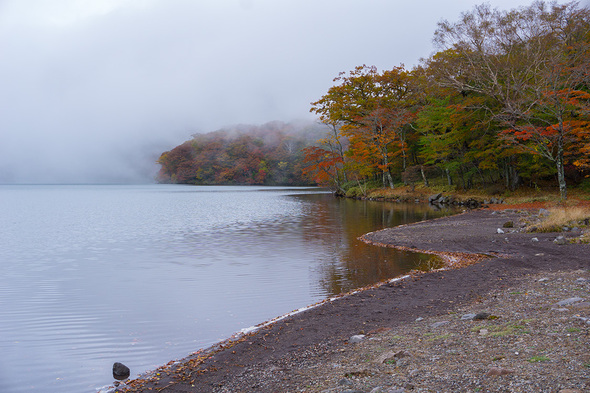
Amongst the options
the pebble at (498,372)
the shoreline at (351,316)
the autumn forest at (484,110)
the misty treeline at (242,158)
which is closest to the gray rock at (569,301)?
the shoreline at (351,316)

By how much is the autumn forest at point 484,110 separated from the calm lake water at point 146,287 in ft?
43.9

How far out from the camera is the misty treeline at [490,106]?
24.0m

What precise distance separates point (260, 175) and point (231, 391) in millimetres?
107652

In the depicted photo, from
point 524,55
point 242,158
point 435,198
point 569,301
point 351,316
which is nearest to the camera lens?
point 569,301

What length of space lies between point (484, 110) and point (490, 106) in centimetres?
65

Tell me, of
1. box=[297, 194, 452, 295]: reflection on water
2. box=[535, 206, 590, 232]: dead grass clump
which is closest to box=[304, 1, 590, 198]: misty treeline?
box=[535, 206, 590, 232]: dead grass clump

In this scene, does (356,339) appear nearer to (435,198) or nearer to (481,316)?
(481,316)

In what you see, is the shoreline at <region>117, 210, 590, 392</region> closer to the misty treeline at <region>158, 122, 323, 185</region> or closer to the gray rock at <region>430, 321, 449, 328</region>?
the gray rock at <region>430, 321, 449, 328</region>

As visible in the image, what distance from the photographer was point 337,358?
5.35 metres

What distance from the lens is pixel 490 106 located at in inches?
1243

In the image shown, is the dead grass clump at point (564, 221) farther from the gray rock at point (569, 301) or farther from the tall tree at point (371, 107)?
the tall tree at point (371, 107)

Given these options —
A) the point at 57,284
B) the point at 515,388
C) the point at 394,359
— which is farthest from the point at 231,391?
the point at 57,284

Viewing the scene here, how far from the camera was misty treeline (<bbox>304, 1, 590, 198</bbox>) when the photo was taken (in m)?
24.0

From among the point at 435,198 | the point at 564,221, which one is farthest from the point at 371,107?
the point at 564,221
